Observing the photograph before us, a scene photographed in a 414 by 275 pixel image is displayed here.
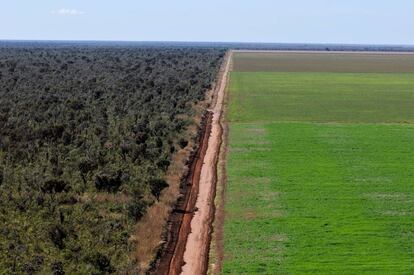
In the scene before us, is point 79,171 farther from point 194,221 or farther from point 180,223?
point 194,221

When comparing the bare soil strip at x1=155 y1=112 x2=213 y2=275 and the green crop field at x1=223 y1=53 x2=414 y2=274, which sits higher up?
the green crop field at x1=223 y1=53 x2=414 y2=274

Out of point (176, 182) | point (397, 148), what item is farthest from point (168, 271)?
point (397, 148)

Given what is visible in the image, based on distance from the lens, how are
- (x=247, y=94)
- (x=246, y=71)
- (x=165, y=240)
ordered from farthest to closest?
1. (x=246, y=71)
2. (x=247, y=94)
3. (x=165, y=240)

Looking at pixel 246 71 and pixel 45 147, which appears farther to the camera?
pixel 246 71

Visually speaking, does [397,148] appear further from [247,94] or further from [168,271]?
[247,94]

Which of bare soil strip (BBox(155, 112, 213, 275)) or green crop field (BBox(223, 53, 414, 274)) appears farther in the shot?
green crop field (BBox(223, 53, 414, 274))

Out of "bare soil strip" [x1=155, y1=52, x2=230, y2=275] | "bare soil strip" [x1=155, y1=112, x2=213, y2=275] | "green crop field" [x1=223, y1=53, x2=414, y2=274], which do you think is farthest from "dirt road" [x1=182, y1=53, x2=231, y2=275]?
"green crop field" [x1=223, y1=53, x2=414, y2=274]

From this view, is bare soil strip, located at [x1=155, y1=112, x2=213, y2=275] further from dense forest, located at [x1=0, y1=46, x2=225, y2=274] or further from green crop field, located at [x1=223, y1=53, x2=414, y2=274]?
green crop field, located at [x1=223, y1=53, x2=414, y2=274]

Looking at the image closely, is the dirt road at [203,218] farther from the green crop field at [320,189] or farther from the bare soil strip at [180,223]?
the green crop field at [320,189]

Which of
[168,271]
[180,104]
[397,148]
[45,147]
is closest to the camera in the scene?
[168,271]
